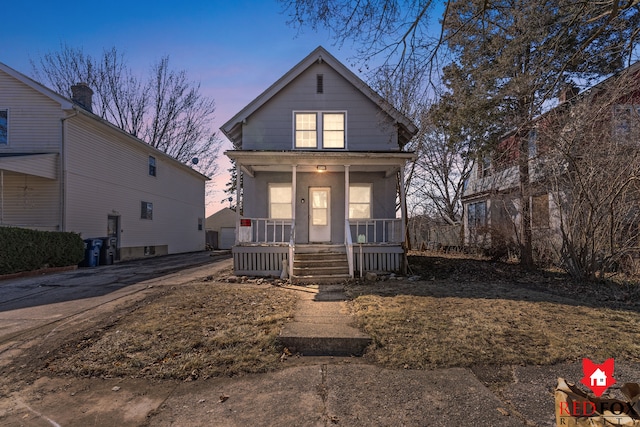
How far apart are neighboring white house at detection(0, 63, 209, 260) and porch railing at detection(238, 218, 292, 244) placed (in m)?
7.33

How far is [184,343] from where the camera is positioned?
430 centimetres

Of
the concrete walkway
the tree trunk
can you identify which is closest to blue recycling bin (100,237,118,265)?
the concrete walkway

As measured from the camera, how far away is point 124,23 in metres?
11.7

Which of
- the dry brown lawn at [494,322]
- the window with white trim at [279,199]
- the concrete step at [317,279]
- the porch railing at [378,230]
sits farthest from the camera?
the window with white trim at [279,199]

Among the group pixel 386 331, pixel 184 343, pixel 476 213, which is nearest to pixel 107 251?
pixel 184 343

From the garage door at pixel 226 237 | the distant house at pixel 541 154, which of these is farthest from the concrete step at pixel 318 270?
the garage door at pixel 226 237

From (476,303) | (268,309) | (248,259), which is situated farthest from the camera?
(248,259)

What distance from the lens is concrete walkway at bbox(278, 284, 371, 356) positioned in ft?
14.2

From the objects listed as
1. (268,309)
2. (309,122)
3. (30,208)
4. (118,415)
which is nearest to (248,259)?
(268,309)

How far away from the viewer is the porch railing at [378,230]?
1033cm

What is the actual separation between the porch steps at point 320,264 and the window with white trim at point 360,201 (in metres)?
2.06

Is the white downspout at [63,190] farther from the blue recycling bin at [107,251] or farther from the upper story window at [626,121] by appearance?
the upper story window at [626,121]

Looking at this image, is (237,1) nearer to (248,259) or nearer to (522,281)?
(248,259)

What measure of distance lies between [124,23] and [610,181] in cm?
1501
